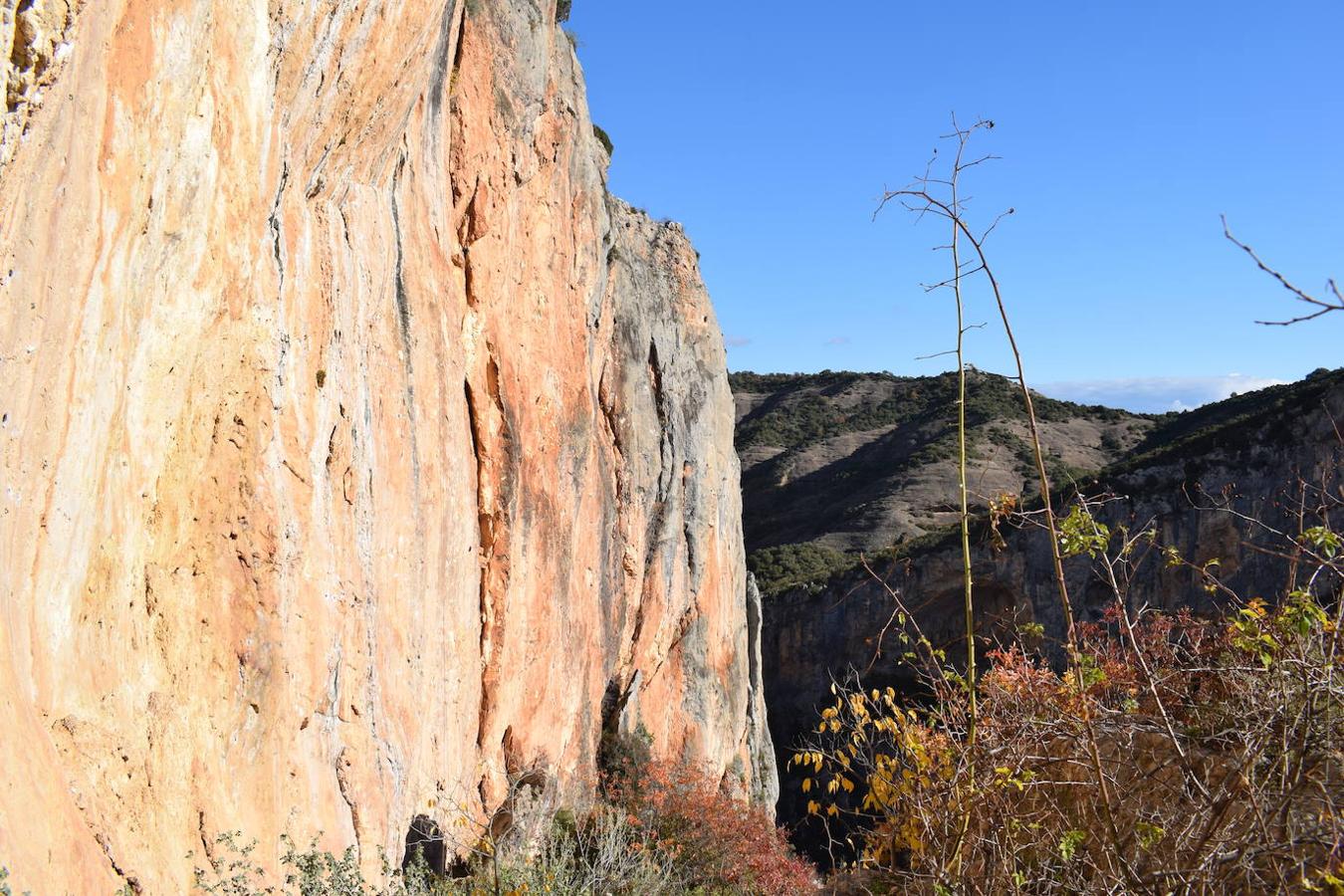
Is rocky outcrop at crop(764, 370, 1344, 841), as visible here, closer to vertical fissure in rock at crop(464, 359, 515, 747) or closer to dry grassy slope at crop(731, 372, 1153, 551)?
dry grassy slope at crop(731, 372, 1153, 551)

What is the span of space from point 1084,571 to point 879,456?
2213 cm

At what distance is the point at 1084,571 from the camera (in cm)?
3441

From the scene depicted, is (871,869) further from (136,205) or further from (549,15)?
(549,15)

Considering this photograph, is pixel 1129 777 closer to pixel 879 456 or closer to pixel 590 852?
pixel 590 852

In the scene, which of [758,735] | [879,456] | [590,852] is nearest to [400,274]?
[590,852]

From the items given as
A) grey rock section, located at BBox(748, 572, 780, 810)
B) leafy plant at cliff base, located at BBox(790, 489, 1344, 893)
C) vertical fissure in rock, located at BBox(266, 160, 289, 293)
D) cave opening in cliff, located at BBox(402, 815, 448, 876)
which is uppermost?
vertical fissure in rock, located at BBox(266, 160, 289, 293)

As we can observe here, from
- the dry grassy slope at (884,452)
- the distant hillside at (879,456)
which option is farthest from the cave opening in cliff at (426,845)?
the dry grassy slope at (884,452)

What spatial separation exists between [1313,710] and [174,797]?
5256 mm

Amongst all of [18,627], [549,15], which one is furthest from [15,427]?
[549,15]

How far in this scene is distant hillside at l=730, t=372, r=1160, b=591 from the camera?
4606 centimetres

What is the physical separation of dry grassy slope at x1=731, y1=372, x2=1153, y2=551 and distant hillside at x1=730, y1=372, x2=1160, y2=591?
0.25ft

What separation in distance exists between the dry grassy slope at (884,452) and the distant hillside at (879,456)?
0.08 meters

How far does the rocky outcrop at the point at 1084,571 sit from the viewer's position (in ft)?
103

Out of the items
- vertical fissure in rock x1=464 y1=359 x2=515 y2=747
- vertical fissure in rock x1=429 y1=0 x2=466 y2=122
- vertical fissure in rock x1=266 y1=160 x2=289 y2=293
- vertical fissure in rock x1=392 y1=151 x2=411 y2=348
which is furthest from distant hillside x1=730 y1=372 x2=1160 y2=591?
vertical fissure in rock x1=266 y1=160 x2=289 y2=293
